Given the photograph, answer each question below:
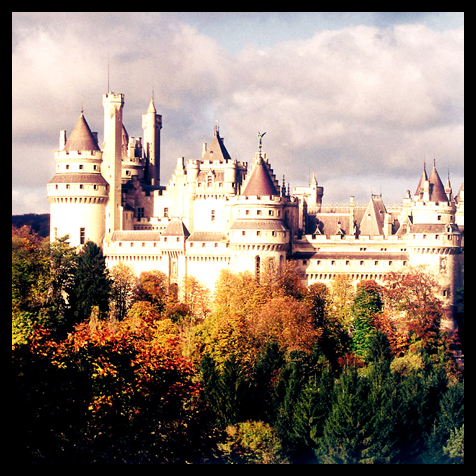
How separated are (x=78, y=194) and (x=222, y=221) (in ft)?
39.4

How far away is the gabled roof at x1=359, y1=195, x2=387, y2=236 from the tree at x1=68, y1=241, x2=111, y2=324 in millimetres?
24702

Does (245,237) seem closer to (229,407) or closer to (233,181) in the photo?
(233,181)

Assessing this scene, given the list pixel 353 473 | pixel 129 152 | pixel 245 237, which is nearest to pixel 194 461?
pixel 353 473

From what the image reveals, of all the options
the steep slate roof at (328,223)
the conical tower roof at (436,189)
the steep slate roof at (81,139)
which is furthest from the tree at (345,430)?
the steep slate roof at (81,139)

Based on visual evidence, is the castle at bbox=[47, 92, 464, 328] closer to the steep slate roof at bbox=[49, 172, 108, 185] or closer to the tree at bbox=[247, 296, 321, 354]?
the steep slate roof at bbox=[49, 172, 108, 185]

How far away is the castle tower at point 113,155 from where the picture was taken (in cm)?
8600

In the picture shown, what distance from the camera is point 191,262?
81.7 m

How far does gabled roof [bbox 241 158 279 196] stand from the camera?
8050 cm

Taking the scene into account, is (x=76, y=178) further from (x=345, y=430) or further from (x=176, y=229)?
(x=345, y=430)

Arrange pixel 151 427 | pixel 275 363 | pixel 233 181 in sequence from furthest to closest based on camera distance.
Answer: pixel 233 181, pixel 275 363, pixel 151 427

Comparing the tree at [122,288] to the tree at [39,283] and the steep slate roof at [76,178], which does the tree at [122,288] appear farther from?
the steep slate roof at [76,178]

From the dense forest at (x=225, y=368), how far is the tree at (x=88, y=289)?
11 cm

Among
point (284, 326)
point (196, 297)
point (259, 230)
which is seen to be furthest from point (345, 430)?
point (259, 230)
